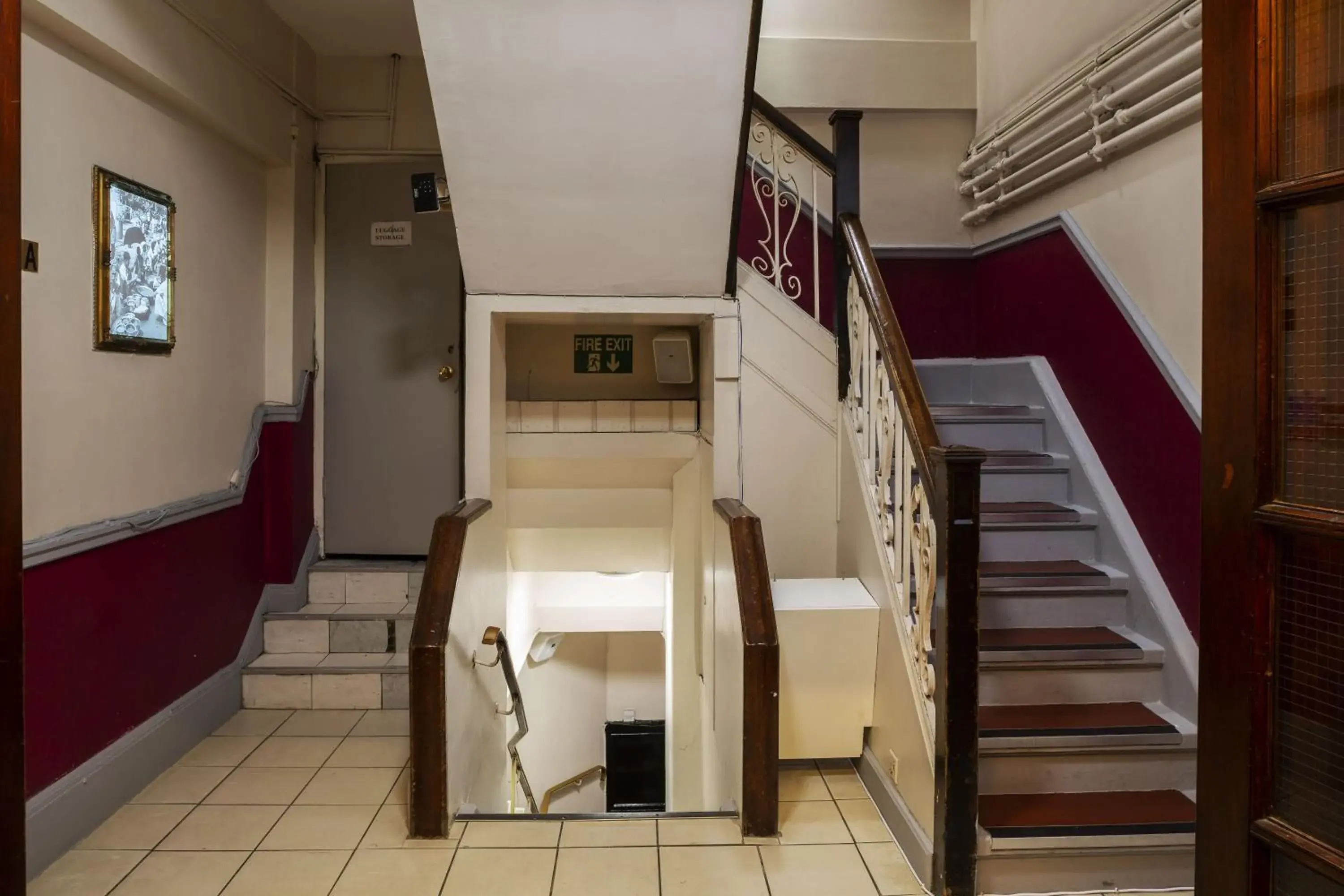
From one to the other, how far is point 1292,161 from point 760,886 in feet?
7.02

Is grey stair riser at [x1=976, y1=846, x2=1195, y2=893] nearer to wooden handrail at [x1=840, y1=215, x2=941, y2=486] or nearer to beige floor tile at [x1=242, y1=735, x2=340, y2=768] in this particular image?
wooden handrail at [x1=840, y1=215, x2=941, y2=486]

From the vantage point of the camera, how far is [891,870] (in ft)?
7.92

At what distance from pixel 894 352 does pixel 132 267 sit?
2723 millimetres

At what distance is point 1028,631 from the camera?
2910 mm

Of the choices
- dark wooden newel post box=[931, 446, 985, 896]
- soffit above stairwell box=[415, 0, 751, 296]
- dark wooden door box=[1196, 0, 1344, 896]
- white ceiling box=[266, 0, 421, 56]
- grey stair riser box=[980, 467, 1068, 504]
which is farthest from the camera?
white ceiling box=[266, 0, 421, 56]

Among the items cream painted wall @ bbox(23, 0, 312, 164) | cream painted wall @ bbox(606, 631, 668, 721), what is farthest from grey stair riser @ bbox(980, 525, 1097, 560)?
cream painted wall @ bbox(606, 631, 668, 721)

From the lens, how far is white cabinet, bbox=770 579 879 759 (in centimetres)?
295

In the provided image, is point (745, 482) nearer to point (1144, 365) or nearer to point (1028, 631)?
point (1028, 631)

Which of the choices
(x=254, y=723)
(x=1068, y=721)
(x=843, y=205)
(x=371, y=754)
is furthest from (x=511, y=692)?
(x=843, y=205)

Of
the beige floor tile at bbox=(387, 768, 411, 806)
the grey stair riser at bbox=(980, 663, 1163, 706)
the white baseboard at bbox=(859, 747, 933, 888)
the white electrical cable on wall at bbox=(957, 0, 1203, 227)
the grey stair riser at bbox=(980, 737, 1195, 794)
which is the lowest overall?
the beige floor tile at bbox=(387, 768, 411, 806)

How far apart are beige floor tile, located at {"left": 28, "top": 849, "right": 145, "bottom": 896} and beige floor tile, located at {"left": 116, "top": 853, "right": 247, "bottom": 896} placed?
0.13 ft

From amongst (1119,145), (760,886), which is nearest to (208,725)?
(760,886)

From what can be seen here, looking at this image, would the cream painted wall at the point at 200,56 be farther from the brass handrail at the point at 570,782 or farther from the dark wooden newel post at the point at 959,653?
the brass handrail at the point at 570,782

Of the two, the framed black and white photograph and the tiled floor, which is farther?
the framed black and white photograph
